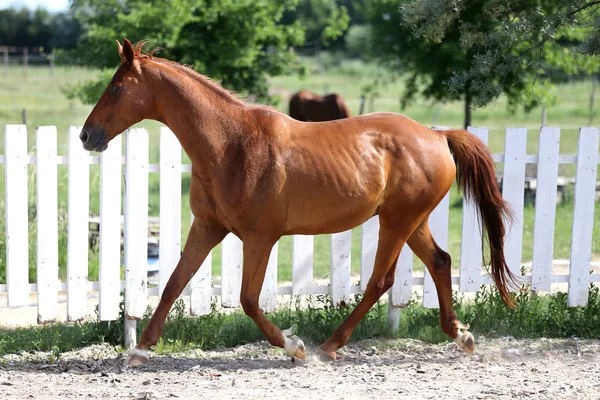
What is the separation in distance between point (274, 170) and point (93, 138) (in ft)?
3.79

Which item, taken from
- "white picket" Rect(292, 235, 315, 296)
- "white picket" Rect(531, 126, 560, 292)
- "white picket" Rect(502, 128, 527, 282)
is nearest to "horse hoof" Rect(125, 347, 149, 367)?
"white picket" Rect(292, 235, 315, 296)

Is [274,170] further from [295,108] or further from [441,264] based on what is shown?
[295,108]

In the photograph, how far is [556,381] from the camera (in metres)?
5.22

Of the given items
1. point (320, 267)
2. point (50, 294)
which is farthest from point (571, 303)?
point (50, 294)

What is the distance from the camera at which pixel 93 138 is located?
5.15 metres

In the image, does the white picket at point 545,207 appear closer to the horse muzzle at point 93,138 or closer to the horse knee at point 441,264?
the horse knee at point 441,264

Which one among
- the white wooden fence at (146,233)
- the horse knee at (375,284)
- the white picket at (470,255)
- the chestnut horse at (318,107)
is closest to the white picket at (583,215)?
the white wooden fence at (146,233)

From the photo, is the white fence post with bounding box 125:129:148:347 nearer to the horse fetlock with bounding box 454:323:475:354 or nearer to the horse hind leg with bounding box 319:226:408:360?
the horse hind leg with bounding box 319:226:408:360

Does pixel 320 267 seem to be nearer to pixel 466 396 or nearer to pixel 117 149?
pixel 117 149

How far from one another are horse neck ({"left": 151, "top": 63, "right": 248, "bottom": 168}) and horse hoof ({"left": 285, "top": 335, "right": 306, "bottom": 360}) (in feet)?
4.23

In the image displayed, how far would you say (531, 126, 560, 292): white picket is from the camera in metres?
6.58

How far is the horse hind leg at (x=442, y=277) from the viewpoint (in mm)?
5910

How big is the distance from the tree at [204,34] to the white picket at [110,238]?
619cm

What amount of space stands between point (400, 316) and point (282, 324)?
1.01 metres
